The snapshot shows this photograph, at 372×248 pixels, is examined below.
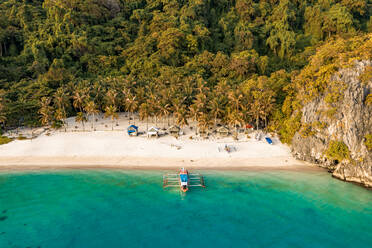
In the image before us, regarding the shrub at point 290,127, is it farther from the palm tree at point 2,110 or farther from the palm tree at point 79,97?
the palm tree at point 2,110

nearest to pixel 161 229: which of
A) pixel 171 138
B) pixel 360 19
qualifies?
pixel 171 138

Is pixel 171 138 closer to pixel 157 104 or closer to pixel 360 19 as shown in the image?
pixel 157 104

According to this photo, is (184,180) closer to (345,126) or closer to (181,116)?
(181,116)

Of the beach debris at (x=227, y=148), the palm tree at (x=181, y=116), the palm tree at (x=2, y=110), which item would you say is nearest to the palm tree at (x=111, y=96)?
the palm tree at (x=181, y=116)

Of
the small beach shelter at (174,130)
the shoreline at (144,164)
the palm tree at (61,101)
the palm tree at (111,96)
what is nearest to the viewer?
the shoreline at (144,164)

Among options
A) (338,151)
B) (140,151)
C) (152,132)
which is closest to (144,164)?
(140,151)

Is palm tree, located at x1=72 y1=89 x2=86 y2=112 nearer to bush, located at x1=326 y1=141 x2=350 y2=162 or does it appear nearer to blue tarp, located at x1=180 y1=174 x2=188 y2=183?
blue tarp, located at x1=180 y1=174 x2=188 y2=183
